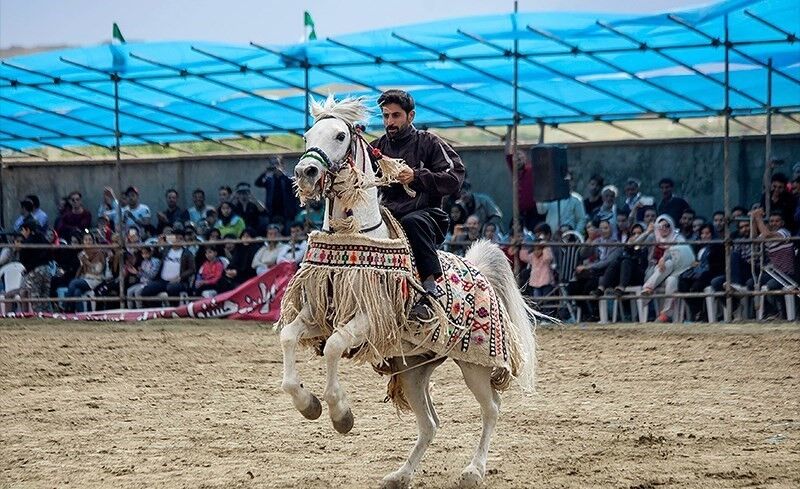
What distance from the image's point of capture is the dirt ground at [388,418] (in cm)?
736

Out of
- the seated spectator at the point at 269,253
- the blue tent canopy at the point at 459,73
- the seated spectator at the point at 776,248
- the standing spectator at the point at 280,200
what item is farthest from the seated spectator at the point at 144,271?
the seated spectator at the point at 776,248

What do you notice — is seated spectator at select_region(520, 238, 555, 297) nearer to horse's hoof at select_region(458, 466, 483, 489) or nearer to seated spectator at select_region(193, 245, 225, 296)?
seated spectator at select_region(193, 245, 225, 296)

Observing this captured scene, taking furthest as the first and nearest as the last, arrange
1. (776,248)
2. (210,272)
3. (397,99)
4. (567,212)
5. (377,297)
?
(567,212) < (210,272) < (776,248) < (397,99) < (377,297)

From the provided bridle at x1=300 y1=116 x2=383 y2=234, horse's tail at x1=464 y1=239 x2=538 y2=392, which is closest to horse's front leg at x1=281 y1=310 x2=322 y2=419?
bridle at x1=300 y1=116 x2=383 y2=234

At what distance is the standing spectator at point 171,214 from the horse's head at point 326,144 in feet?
40.7

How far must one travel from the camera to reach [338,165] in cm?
659

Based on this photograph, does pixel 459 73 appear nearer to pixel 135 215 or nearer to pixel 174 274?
pixel 174 274

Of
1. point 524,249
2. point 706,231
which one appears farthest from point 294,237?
point 706,231

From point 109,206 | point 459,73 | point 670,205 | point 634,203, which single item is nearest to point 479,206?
point 459,73

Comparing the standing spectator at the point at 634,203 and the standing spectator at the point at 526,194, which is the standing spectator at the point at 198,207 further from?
the standing spectator at the point at 634,203

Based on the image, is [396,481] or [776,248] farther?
[776,248]

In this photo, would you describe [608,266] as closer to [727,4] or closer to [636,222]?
[636,222]

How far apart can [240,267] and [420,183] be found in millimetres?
9466

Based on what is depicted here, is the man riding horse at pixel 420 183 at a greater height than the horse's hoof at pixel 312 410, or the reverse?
the man riding horse at pixel 420 183
